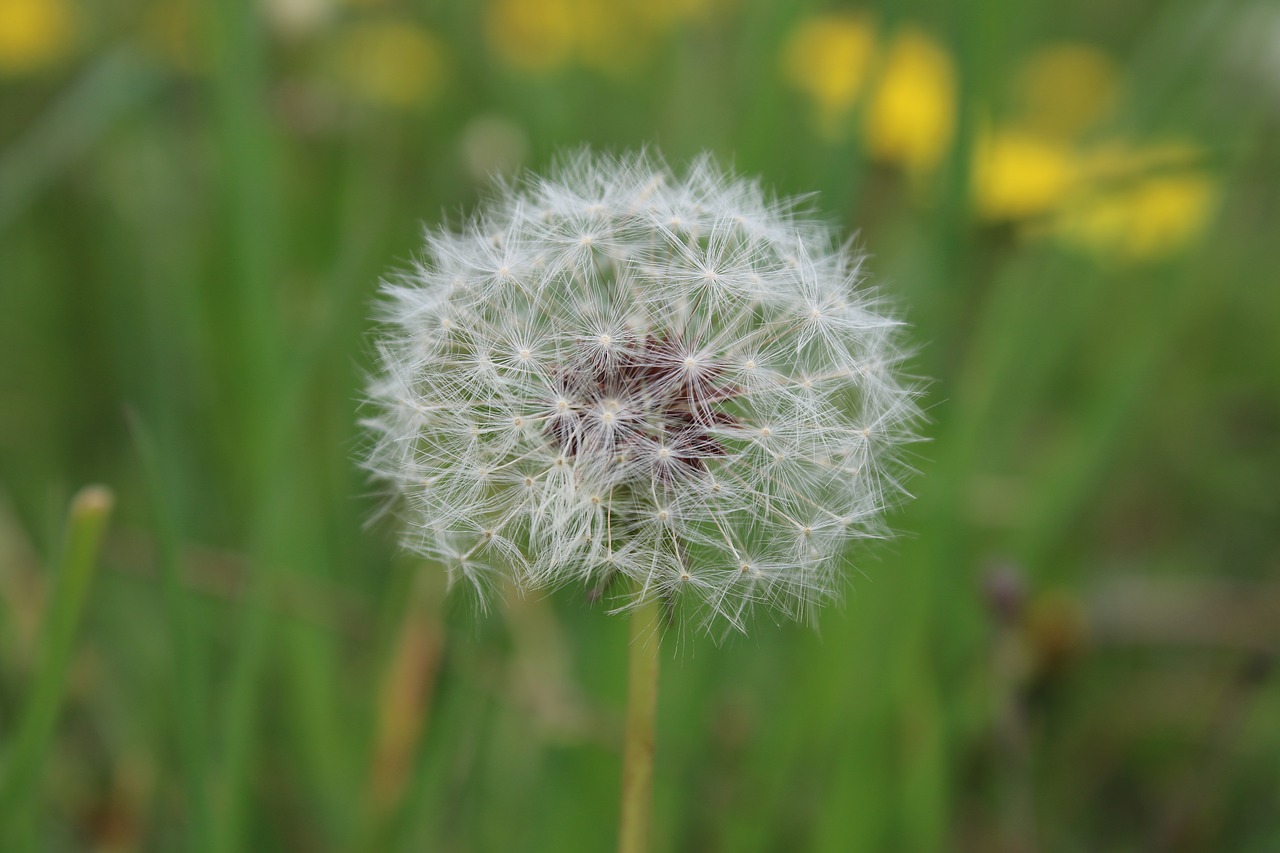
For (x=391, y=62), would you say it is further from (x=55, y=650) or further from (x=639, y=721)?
(x=639, y=721)

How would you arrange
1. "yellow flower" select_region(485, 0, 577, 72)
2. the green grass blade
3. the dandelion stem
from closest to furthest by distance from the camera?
the dandelion stem → the green grass blade → "yellow flower" select_region(485, 0, 577, 72)

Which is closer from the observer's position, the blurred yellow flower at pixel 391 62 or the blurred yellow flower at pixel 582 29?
the blurred yellow flower at pixel 391 62

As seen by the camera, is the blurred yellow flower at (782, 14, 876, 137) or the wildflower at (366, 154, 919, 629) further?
the blurred yellow flower at (782, 14, 876, 137)

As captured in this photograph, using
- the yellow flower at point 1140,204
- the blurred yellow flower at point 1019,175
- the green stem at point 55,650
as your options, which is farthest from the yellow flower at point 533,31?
the green stem at point 55,650

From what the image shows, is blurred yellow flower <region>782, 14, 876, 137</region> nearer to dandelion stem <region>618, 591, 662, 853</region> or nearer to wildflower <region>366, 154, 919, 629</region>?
wildflower <region>366, 154, 919, 629</region>

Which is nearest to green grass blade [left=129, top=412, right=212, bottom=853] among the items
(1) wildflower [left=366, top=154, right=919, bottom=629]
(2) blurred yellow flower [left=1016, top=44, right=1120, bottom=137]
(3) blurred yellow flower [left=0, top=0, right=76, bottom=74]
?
(1) wildflower [left=366, top=154, right=919, bottom=629]

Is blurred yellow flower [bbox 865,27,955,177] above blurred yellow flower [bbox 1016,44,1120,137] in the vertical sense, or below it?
below

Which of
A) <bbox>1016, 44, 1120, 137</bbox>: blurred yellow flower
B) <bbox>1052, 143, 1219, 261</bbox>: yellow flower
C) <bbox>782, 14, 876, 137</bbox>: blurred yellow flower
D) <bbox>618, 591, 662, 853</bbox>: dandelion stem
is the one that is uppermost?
<bbox>1016, 44, 1120, 137</bbox>: blurred yellow flower

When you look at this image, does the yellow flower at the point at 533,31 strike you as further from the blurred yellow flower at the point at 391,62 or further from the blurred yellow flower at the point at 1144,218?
the blurred yellow flower at the point at 1144,218
